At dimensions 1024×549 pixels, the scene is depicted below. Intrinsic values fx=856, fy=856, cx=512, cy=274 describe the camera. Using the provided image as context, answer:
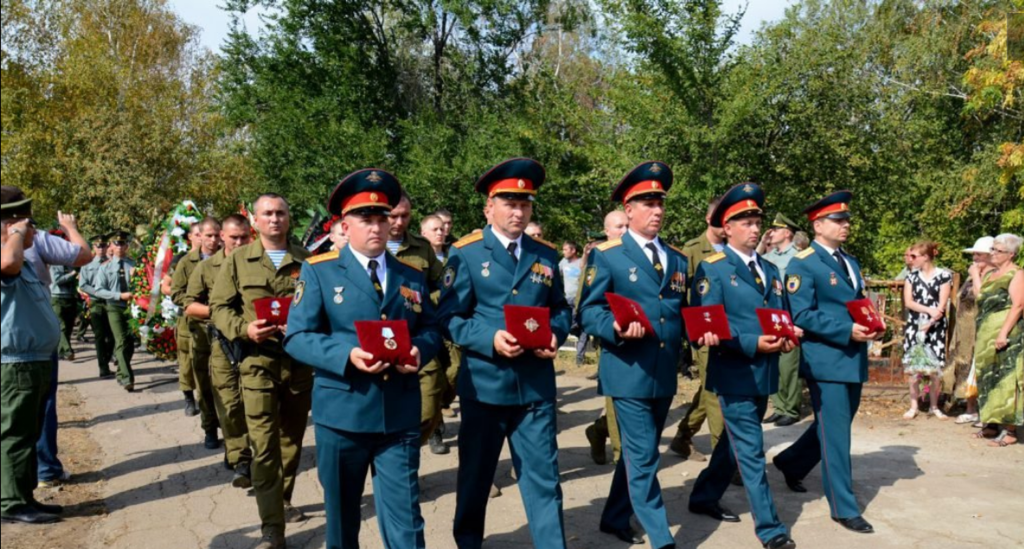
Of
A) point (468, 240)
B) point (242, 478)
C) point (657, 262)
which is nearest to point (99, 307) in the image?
point (242, 478)

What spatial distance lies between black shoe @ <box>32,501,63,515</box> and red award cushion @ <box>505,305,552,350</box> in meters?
3.80

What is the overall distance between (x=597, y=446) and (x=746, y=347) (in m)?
2.37

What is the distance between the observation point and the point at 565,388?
11.6 m

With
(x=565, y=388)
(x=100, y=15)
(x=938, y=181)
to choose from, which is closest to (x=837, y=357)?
(x=565, y=388)

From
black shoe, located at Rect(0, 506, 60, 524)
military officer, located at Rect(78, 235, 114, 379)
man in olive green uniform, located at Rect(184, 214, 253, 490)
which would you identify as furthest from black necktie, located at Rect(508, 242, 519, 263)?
military officer, located at Rect(78, 235, 114, 379)

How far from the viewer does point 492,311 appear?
15.8ft

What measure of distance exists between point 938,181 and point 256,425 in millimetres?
21654

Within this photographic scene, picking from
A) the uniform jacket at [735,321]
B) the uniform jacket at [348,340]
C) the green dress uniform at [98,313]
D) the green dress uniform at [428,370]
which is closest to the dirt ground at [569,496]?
the green dress uniform at [428,370]

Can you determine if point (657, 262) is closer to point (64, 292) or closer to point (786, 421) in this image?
point (786, 421)

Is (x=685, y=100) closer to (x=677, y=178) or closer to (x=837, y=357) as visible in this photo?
(x=677, y=178)

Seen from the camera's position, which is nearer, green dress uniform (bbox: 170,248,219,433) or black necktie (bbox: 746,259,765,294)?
black necktie (bbox: 746,259,765,294)

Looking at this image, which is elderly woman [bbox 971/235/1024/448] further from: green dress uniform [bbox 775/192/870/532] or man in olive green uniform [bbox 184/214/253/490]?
man in olive green uniform [bbox 184/214/253/490]

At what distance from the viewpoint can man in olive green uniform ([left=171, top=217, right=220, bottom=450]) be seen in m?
7.98

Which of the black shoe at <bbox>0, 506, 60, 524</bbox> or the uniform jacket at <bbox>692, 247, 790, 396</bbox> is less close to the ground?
the uniform jacket at <bbox>692, 247, 790, 396</bbox>
